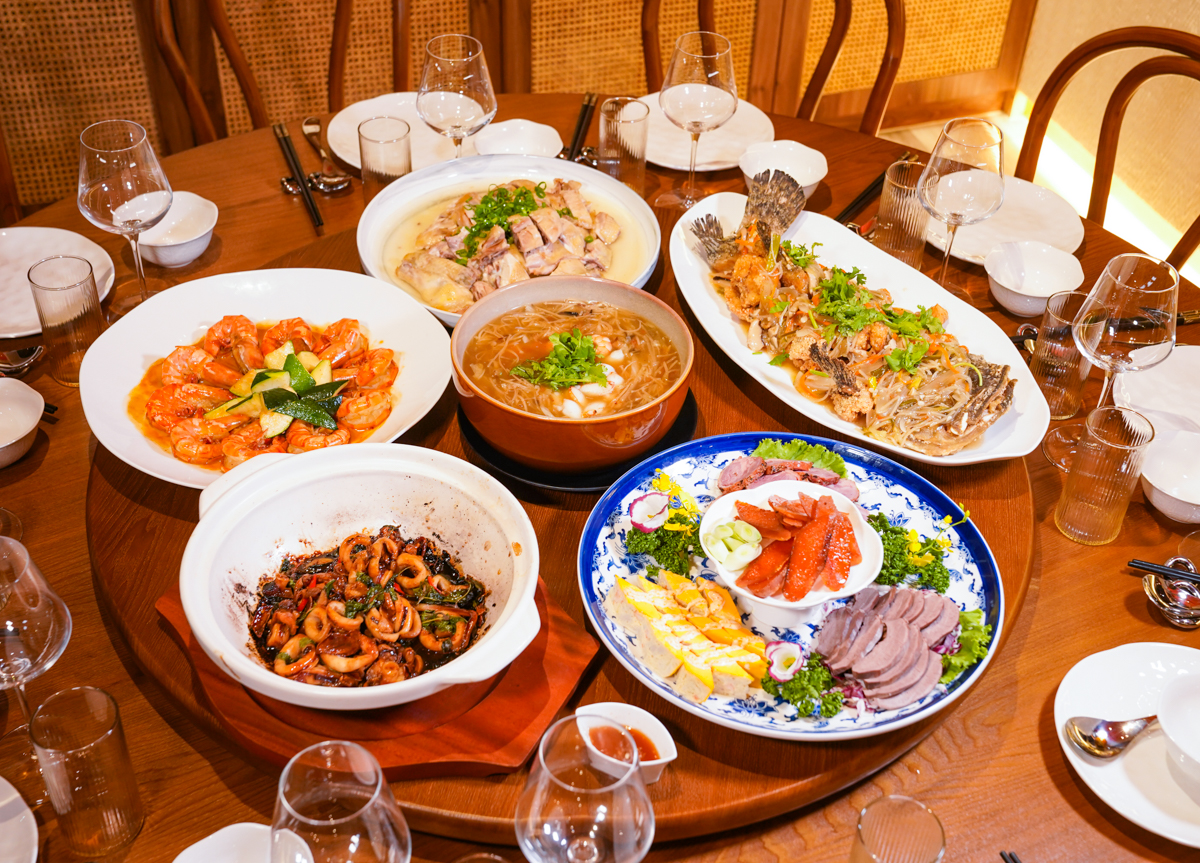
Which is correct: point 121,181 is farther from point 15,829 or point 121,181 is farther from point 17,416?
point 15,829

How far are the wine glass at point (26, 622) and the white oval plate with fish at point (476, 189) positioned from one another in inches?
46.6

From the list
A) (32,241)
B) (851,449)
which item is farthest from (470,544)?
(32,241)

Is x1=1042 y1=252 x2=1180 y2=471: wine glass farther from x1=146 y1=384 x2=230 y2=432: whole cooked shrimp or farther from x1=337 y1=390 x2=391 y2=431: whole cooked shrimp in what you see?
x1=146 y1=384 x2=230 y2=432: whole cooked shrimp

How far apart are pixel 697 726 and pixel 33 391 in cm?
174

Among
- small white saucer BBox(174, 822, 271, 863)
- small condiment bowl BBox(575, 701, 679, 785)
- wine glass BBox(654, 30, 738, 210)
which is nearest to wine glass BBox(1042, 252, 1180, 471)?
wine glass BBox(654, 30, 738, 210)

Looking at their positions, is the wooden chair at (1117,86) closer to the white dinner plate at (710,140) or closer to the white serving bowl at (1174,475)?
the white dinner plate at (710,140)

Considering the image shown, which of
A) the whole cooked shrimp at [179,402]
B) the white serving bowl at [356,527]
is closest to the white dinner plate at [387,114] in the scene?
the whole cooked shrimp at [179,402]

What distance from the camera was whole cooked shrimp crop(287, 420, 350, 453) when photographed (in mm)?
2094

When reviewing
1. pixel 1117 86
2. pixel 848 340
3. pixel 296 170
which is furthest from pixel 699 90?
pixel 1117 86

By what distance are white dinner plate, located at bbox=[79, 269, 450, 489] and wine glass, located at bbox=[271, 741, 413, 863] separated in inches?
35.9

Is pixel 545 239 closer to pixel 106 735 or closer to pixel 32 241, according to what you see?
pixel 32 241

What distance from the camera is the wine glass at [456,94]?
281 cm

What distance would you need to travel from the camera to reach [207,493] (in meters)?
1.74

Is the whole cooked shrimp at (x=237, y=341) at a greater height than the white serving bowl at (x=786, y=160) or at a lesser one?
lesser
